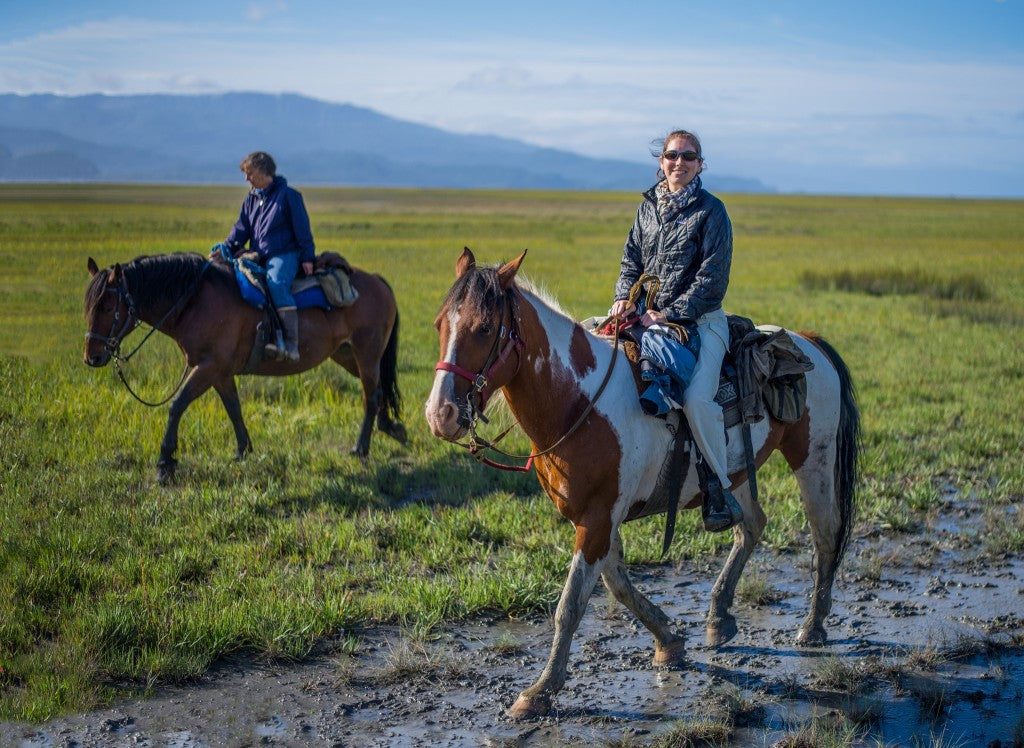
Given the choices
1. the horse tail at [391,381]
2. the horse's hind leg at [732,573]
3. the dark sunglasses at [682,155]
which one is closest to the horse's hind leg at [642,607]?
the horse's hind leg at [732,573]

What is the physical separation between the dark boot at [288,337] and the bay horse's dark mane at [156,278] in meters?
0.94

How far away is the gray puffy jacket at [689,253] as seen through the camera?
4742 millimetres

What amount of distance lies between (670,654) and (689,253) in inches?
91.5

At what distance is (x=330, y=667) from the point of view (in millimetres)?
5051

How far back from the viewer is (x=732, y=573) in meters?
5.63

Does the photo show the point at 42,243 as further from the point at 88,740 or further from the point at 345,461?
the point at 88,740

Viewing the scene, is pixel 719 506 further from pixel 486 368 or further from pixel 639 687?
pixel 486 368

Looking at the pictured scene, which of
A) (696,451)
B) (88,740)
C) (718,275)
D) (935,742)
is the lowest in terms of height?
(88,740)

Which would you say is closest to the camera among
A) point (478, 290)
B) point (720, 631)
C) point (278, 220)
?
point (478, 290)

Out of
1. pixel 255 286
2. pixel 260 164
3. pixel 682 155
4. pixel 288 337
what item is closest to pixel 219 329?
pixel 255 286

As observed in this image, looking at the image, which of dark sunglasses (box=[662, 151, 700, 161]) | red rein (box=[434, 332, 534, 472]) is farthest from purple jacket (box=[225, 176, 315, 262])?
red rein (box=[434, 332, 534, 472])

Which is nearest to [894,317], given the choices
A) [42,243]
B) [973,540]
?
[973,540]

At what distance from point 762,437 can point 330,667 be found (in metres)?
2.92

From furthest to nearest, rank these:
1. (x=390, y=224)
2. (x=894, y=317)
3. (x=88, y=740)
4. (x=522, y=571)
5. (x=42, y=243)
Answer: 1. (x=390, y=224)
2. (x=894, y=317)
3. (x=42, y=243)
4. (x=522, y=571)
5. (x=88, y=740)
